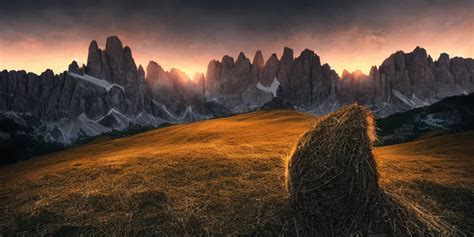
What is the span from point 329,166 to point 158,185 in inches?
362

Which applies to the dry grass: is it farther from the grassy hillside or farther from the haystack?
the haystack

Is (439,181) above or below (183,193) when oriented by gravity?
below

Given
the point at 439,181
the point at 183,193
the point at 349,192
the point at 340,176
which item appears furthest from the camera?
the point at 439,181

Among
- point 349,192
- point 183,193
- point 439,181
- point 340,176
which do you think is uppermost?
point 340,176

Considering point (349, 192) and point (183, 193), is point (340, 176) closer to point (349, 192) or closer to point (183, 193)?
point (349, 192)

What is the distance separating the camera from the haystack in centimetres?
1065

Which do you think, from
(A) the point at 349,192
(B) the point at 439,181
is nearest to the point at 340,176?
(A) the point at 349,192

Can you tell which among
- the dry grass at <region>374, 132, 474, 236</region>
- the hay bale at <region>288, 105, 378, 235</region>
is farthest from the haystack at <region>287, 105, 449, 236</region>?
the dry grass at <region>374, 132, 474, 236</region>

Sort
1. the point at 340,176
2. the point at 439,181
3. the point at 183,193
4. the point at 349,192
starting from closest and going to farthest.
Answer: the point at 349,192 < the point at 340,176 < the point at 183,193 < the point at 439,181

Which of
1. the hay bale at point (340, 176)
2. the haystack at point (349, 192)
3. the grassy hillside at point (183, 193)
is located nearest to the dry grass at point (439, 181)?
the grassy hillside at point (183, 193)

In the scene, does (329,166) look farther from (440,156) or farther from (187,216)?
(440,156)

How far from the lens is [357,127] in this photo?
434 inches

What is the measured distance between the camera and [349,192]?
35.3ft

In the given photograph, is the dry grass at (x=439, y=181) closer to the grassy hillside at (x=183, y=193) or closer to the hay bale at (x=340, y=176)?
the grassy hillside at (x=183, y=193)
